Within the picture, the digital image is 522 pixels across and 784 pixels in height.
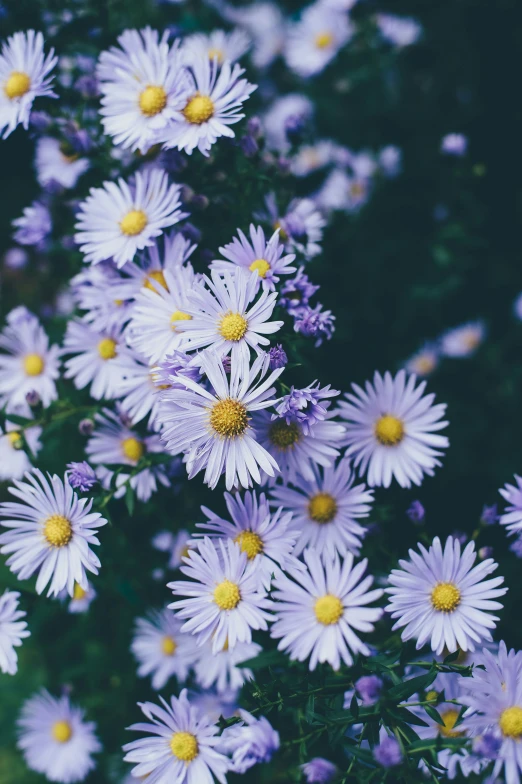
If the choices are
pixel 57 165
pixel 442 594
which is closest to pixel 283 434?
pixel 442 594

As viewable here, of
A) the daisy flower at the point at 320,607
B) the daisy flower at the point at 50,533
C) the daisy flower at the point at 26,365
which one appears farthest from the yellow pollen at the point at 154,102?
the daisy flower at the point at 320,607

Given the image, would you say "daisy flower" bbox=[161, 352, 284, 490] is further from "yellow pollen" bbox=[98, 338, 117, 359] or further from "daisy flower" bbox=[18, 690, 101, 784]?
"daisy flower" bbox=[18, 690, 101, 784]

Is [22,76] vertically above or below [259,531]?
above

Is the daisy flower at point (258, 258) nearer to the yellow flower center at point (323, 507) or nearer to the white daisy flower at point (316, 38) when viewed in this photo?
the yellow flower center at point (323, 507)

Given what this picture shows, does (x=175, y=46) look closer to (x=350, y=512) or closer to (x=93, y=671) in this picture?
(x=350, y=512)

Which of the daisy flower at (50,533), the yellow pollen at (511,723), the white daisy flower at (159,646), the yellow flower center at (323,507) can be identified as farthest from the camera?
the white daisy flower at (159,646)

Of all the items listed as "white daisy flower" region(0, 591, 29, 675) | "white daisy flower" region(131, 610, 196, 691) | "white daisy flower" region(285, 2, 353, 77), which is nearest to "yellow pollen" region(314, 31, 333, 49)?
"white daisy flower" region(285, 2, 353, 77)

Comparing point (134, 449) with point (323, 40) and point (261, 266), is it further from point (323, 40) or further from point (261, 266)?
point (323, 40)

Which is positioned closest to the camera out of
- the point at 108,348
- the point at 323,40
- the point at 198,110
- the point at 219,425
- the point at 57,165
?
the point at 219,425
